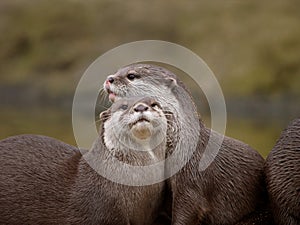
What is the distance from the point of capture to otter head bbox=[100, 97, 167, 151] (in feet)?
16.4

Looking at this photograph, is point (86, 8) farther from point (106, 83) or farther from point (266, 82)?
point (106, 83)

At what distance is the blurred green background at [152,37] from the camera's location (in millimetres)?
33594

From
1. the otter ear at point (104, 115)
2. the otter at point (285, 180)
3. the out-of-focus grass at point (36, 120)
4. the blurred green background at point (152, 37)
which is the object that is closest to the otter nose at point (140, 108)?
the otter ear at point (104, 115)

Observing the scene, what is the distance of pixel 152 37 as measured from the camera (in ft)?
127

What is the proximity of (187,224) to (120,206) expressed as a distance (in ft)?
1.34

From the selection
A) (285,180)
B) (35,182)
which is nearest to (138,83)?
(35,182)

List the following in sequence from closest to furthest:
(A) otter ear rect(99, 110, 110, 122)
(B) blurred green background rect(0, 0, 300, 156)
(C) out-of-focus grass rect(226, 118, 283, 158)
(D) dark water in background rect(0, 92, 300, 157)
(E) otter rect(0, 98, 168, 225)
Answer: (E) otter rect(0, 98, 168, 225), (A) otter ear rect(99, 110, 110, 122), (C) out-of-focus grass rect(226, 118, 283, 158), (D) dark water in background rect(0, 92, 300, 157), (B) blurred green background rect(0, 0, 300, 156)

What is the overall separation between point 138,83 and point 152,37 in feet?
109

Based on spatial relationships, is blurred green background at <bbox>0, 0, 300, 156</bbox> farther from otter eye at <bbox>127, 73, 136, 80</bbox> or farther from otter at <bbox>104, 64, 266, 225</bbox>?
otter eye at <bbox>127, 73, 136, 80</bbox>

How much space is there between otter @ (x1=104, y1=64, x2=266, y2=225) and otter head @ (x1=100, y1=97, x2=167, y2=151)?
7.3 inches

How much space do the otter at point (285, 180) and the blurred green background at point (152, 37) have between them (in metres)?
24.0

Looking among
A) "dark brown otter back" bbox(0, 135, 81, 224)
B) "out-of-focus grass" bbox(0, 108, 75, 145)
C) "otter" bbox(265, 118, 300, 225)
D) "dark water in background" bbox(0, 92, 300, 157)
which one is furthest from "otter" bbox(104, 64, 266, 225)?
"dark water in background" bbox(0, 92, 300, 157)

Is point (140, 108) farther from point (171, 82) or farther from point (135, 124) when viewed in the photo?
point (171, 82)

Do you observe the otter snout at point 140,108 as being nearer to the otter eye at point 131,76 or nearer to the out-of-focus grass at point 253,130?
the otter eye at point 131,76
